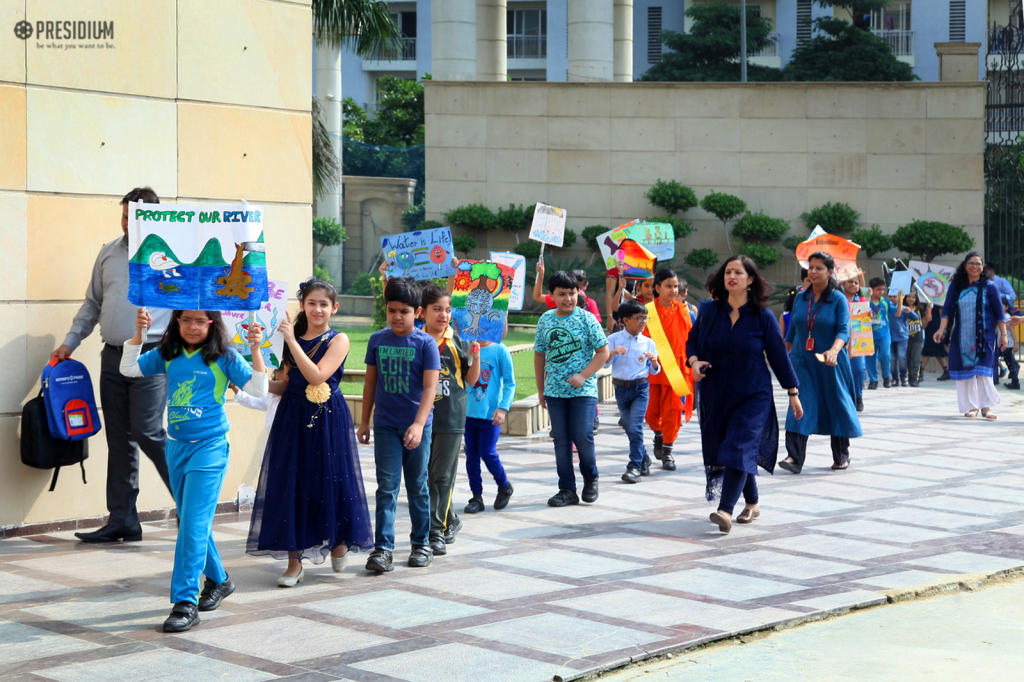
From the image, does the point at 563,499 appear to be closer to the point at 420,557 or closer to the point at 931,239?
the point at 420,557

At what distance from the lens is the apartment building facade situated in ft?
162

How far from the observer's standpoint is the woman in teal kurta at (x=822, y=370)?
10422 millimetres

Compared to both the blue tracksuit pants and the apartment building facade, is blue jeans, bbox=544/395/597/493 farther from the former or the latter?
the apartment building facade

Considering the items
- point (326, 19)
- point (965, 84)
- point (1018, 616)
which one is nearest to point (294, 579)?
point (1018, 616)

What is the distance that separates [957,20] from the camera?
162 feet

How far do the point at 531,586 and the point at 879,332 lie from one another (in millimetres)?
12912

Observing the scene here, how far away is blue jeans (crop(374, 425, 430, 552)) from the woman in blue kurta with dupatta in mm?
9142

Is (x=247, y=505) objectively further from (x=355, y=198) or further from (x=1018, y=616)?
(x=355, y=198)

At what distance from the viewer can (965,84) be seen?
89.4 ft

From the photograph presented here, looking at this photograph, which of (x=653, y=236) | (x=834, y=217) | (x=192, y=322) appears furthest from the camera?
(x=834, y=217)

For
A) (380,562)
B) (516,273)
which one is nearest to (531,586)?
(380,562)

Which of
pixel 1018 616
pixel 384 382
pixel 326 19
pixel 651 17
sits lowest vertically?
pixel 1018 616

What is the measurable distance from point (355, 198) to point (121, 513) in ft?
87.5

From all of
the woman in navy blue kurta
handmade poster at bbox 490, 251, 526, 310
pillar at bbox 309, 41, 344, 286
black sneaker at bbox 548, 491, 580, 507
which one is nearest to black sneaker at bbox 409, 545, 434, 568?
black sneaker at bbox 548, 491, 580, 507
